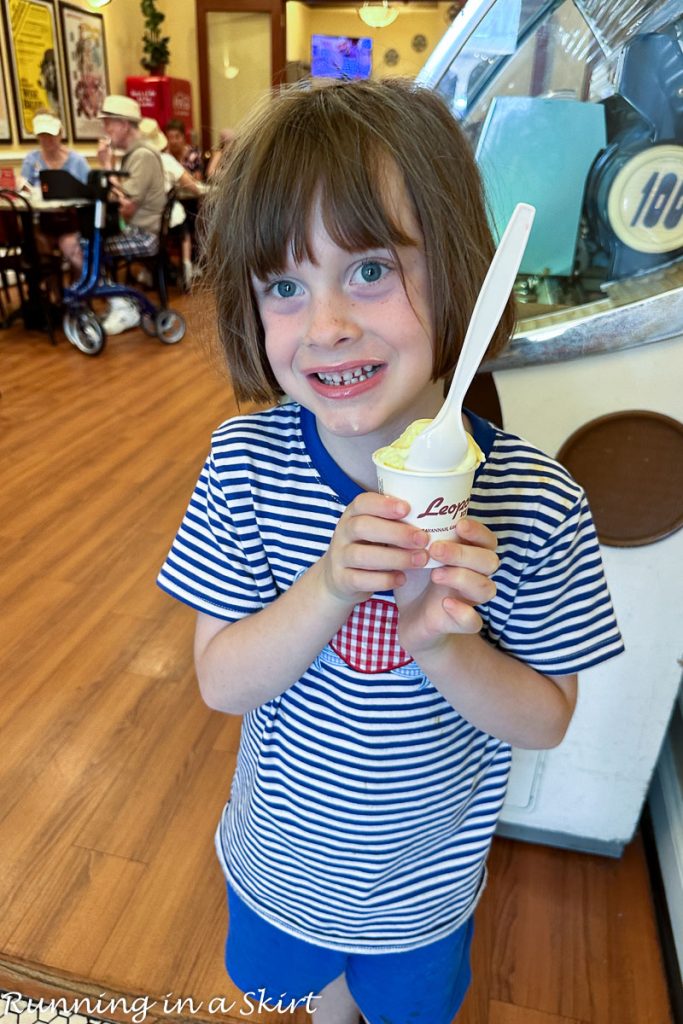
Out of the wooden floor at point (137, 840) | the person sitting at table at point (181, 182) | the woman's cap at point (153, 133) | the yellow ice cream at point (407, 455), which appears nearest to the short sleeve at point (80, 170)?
the person sitting at table at point (181, 182)

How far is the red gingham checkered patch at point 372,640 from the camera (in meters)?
0.71

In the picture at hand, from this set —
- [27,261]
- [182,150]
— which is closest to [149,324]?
[27,261]

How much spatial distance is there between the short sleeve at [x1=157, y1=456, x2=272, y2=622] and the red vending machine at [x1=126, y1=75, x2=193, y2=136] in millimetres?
7955

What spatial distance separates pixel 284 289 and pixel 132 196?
16.5 feet

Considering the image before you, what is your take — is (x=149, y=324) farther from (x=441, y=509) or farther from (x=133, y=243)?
(x=441, y=509)

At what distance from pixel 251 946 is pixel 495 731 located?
42cm

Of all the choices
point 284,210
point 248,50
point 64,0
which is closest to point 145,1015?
point 284,210

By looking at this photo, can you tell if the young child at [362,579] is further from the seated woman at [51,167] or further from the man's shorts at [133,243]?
the man's shorts at [133,243]

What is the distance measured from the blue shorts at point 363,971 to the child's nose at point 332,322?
A: 66 centimetres

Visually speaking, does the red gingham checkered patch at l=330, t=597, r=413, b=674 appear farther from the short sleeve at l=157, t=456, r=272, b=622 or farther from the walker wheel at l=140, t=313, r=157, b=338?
the walker wheel at l=140, t=313, r=157, b=338

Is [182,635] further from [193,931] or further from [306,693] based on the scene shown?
[306,693]

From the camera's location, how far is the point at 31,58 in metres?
5.88

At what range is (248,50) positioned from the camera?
8398 mm

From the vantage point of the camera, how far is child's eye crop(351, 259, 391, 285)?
58cm
